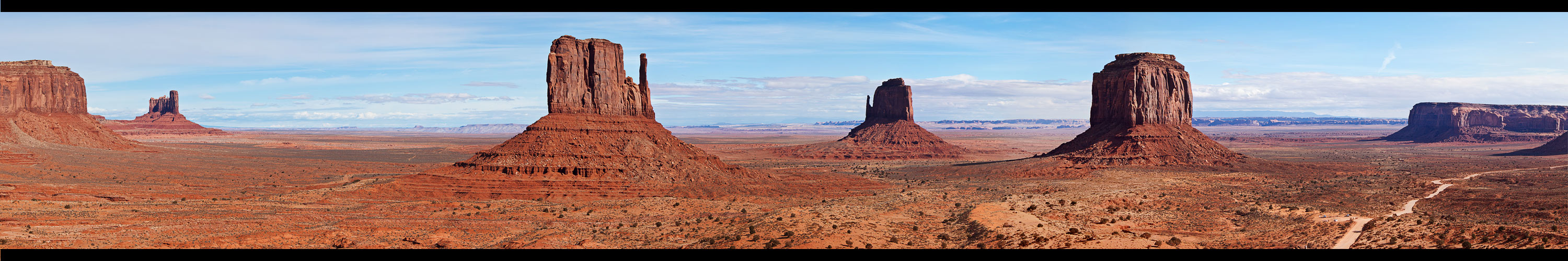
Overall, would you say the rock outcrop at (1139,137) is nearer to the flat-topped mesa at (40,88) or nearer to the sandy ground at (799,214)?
the sandy ground at (799,214)

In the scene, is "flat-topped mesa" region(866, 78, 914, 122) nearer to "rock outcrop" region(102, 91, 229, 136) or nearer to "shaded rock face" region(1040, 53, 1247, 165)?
"shaded rock face" region(1040, 53, 1247, 165)

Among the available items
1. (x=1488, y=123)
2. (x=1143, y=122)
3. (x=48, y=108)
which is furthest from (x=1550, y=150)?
(x=48, y=108)

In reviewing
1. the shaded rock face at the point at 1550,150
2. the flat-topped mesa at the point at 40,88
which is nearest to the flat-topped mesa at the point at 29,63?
the flat-topped mesa at the point at 40,88

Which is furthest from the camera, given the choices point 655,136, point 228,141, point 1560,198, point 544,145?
point 228,141

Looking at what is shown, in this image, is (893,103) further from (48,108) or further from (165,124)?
(165,124)
